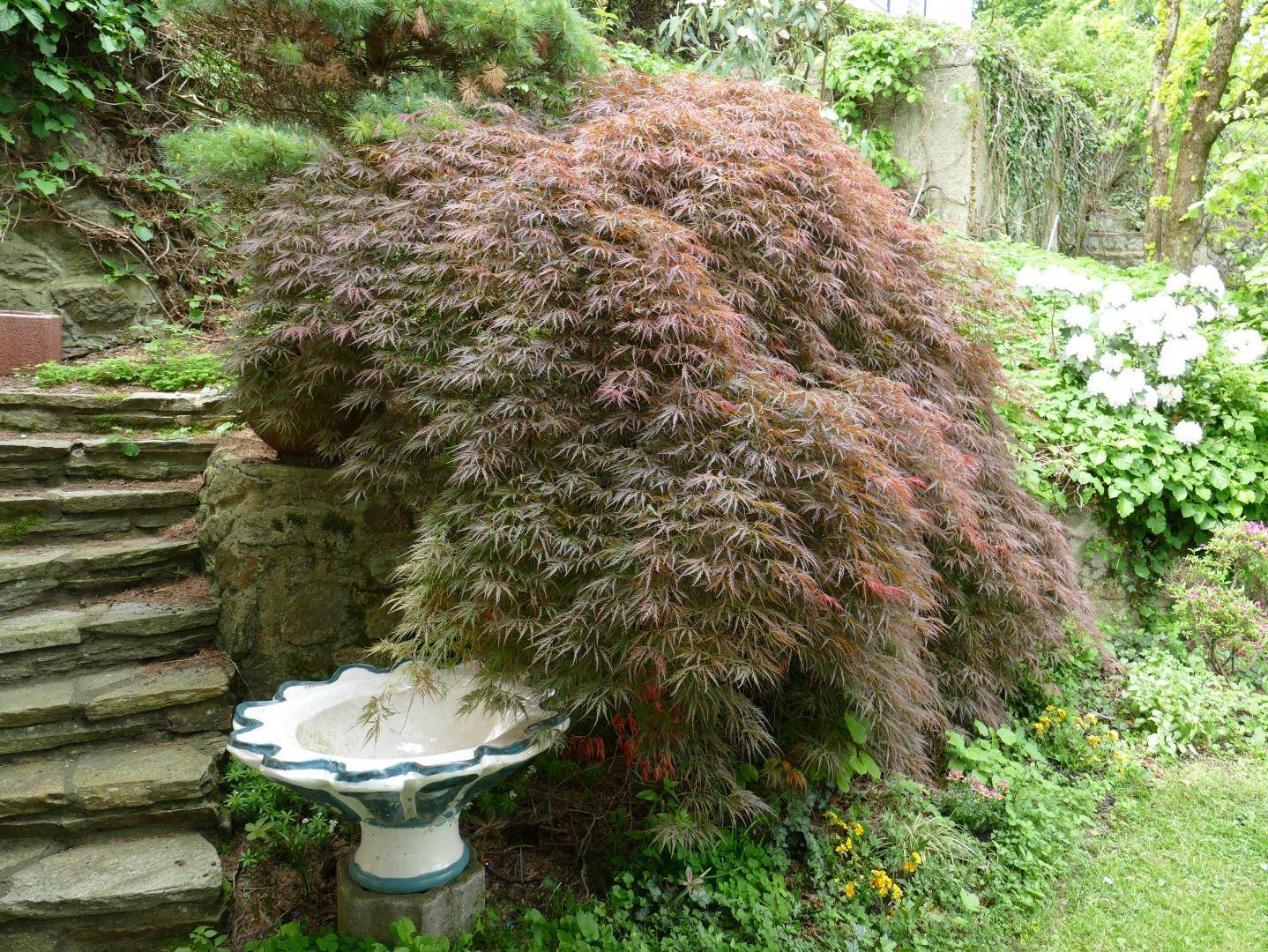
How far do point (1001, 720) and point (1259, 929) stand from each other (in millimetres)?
1042

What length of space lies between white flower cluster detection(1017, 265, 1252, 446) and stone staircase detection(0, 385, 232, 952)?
4577 millimetres

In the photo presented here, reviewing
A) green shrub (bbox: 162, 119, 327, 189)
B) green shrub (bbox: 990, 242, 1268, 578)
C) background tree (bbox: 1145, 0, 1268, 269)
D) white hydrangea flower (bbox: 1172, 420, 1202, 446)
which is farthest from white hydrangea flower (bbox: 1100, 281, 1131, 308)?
green shrub (bbox: 162, 119, 327, 189)

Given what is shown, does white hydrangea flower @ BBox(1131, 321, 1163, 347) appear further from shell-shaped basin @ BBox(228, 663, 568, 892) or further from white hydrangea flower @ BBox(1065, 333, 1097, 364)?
shell-shaped basin @ BBox(228, 663, 568, 892)

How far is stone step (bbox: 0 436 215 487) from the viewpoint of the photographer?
12.0 ft

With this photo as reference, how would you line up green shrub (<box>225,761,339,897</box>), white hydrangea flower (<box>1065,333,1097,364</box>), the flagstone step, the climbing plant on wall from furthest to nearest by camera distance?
the climbing plant on wall < white hydrangea flower (<box>1065,333,1097,364</box>) < the flagstone step < green shrub (<box>225,761,339,897</box>)

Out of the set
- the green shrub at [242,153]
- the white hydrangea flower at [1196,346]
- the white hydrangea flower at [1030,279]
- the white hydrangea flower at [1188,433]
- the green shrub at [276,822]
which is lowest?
the green shrub at [276,822]

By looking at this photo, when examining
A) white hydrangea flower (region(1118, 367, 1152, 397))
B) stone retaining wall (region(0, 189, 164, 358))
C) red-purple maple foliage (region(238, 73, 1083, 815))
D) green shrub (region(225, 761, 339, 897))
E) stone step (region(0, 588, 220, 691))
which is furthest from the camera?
stone retaining wall (region(0, 189, 164, 358))

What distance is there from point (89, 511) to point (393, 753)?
2156 millimetres

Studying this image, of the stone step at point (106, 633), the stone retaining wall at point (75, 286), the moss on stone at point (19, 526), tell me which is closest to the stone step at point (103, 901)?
the stone step at point (106, 633)

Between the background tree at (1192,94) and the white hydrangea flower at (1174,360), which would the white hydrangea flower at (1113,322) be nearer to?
the white hydrangea flower at (1174,360)

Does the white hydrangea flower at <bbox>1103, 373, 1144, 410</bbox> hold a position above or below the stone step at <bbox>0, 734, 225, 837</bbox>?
above

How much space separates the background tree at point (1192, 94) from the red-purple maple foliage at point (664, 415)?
4697 millimetres

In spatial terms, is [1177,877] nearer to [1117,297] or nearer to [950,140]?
[1117,297]

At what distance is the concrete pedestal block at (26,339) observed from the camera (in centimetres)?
468
